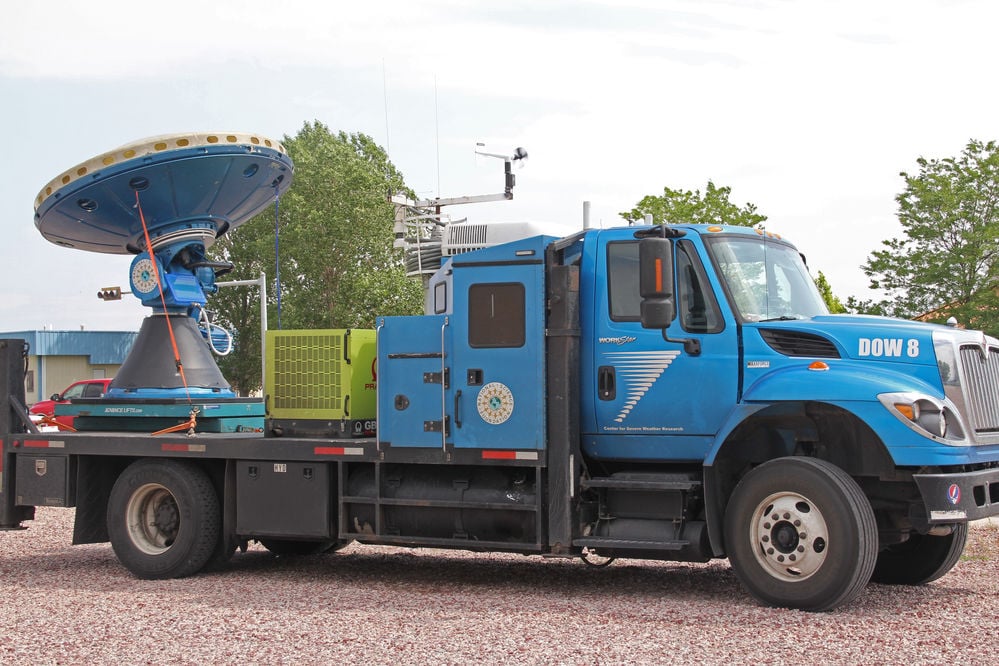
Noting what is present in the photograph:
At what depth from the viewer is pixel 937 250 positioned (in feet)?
103

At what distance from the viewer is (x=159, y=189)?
43.6ft

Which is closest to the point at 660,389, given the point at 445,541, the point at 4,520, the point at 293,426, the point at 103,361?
the point at 445,541

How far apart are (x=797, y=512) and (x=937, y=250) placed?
25145mm

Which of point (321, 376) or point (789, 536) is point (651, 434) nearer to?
point (789, 536)

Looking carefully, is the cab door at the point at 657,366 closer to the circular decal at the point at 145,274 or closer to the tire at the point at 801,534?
the tire at the point at 801,534

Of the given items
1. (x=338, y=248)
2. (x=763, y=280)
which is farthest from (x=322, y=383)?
(x=338, y=248)

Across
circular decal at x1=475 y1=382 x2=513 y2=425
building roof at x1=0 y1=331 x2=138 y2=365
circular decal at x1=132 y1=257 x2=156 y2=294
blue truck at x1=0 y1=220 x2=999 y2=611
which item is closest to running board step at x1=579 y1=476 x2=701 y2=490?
blue truck at x1=0 y1=220 x2=999 y2=611

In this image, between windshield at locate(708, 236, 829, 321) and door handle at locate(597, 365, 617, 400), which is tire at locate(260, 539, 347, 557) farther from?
windshield at locate(708, 236, 829, 321)

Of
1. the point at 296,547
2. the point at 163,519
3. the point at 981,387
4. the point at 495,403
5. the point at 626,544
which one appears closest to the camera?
the point at 981,387

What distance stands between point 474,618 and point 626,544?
1.47 meters

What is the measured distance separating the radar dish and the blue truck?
3.39 meters

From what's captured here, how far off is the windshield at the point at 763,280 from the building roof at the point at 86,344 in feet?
182

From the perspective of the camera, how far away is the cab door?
924 centimetres

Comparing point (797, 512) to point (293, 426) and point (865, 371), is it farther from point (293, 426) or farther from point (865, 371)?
point (293, 426)
